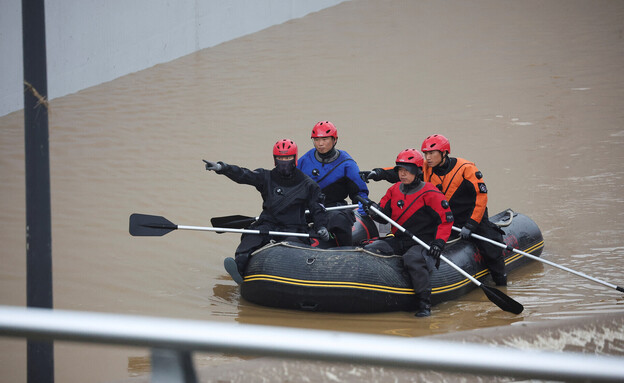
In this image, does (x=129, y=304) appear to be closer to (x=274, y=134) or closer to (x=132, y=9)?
(x=274, y=134)

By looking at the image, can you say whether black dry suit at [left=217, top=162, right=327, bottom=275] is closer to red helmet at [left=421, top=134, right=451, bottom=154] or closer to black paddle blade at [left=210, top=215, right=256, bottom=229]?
black paddle blade at [left=210, top=215, right=256, bottom=229]

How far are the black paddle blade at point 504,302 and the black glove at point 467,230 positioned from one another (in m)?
1.00

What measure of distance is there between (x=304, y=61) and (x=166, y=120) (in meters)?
6.41

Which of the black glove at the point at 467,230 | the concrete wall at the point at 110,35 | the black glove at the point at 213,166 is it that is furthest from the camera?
the concrete wall at the point at 110,35

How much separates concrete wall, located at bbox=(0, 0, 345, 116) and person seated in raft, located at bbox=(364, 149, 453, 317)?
805cm

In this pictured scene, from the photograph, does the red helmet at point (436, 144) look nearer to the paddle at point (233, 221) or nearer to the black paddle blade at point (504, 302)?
the black paddle blade at point (504, 302)

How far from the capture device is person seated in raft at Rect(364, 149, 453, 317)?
648 centimetres

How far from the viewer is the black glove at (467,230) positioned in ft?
24.2

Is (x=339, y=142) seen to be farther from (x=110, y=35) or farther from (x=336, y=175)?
(x=336, y=175)

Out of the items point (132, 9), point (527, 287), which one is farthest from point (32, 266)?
point (132, 9)

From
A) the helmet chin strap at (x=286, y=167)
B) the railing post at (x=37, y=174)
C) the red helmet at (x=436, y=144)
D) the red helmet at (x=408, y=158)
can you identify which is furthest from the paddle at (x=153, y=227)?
the railing post at (x=37, y=174)

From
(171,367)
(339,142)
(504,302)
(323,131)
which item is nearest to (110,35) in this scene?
(339,142)

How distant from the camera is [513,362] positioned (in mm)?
1357

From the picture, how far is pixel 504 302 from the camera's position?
6379 mm
